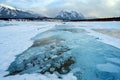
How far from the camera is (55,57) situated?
→ 7367 mm

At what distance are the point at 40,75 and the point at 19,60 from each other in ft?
6.58

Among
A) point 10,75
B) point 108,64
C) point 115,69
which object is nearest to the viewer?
point 10,75

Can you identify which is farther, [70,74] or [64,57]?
[64,57]

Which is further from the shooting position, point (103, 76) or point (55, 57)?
point (55, 57)

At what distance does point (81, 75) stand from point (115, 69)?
4.34 ft

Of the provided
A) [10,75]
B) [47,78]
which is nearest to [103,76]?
[47,78]

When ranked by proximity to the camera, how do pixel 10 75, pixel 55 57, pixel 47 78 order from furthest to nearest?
pixel 55 57 < pixel 10 75 < pixel 47 78

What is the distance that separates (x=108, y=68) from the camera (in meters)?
6.04

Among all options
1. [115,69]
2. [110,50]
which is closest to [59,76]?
[115,69]

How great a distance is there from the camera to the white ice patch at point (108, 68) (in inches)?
227

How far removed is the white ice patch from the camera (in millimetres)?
5766

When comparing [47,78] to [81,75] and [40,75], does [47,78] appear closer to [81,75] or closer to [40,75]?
[40,75]

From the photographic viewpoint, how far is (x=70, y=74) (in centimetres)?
543

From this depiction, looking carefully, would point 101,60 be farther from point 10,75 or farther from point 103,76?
point 10,75
